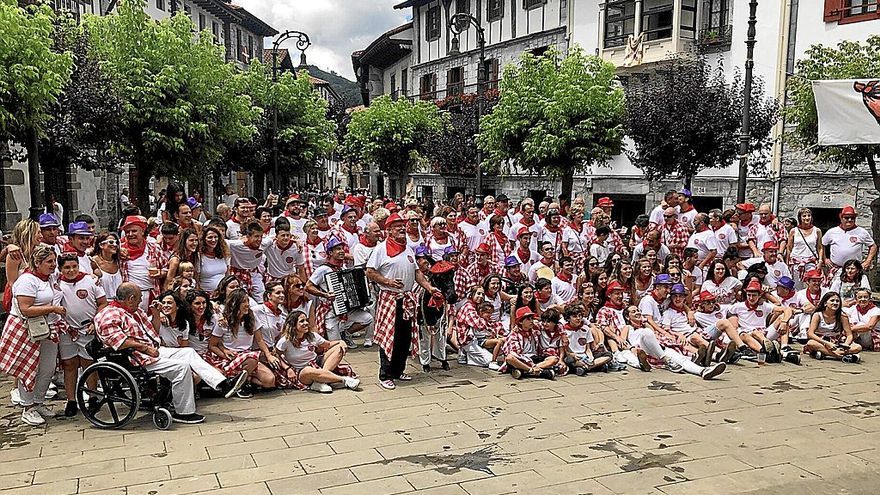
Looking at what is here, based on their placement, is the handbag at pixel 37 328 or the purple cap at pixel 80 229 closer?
the handbag at pixel 37 328

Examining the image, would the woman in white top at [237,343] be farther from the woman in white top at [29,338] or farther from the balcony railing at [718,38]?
the balcony railing at [718,38]

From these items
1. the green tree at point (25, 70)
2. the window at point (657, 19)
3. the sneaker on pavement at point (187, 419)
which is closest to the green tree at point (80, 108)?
the green tree at point (25, 70)

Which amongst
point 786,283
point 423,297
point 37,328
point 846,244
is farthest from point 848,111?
point 37,328

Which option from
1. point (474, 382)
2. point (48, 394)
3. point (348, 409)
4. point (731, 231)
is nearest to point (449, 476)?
point (348, 409)

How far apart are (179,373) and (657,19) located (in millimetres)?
22434

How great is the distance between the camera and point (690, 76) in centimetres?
1844

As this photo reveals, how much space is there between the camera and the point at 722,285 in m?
9.69

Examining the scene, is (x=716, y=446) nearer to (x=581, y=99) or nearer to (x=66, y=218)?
(x=581, y=99)

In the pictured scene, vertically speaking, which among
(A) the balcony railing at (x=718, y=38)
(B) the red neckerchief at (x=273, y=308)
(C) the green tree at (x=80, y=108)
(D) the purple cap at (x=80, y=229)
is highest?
(A) the balcony railing at (x=718, y=38)

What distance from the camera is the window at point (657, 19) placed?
24500 mm

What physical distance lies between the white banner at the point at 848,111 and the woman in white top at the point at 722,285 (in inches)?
86.0

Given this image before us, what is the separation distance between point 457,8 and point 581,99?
53.8ft

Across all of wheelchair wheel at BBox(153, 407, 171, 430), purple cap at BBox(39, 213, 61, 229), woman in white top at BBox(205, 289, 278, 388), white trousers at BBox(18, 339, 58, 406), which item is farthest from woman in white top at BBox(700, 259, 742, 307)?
purple cap at BBox(39, 213, 61, 229)

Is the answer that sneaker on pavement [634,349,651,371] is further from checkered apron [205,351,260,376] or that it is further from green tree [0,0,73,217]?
green tree [0,0,73,217]
